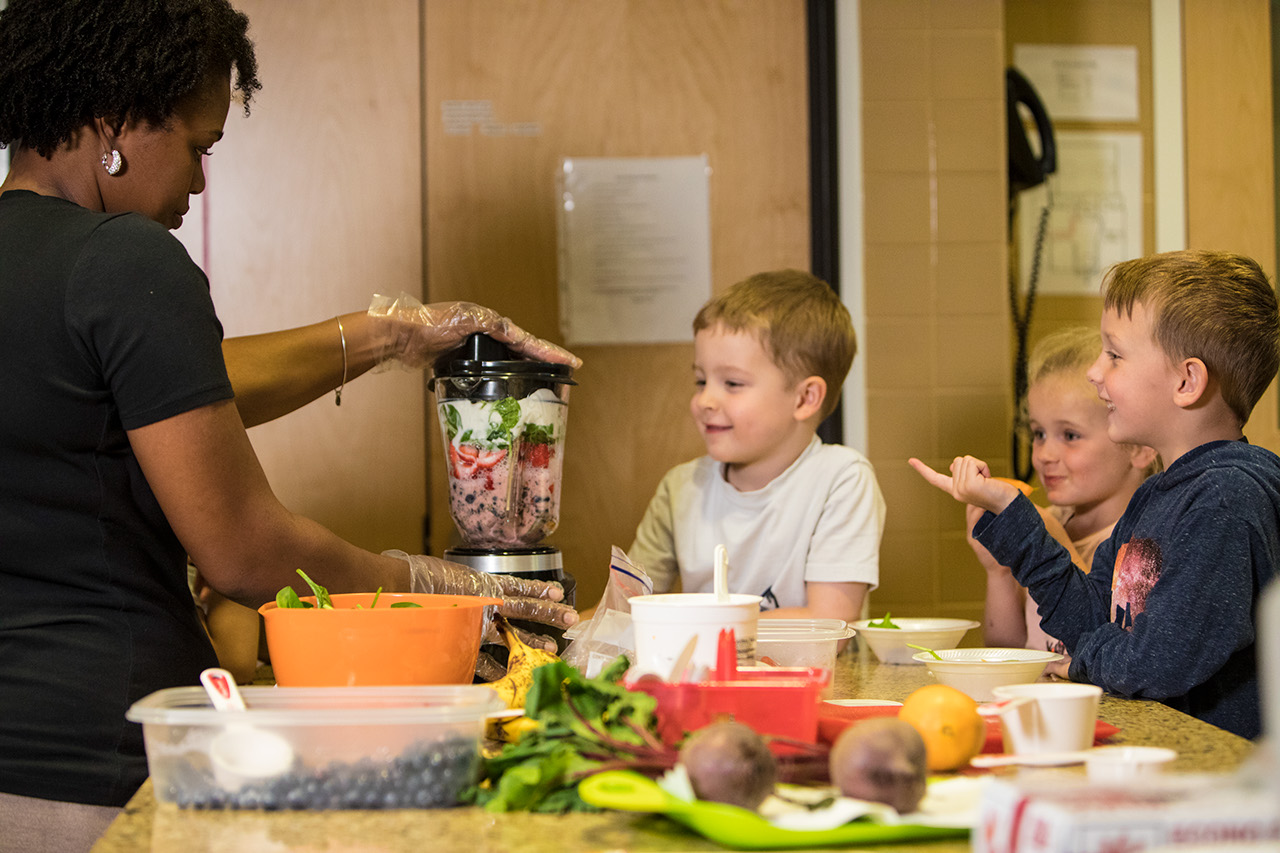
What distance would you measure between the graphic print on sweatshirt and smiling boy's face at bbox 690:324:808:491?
0.69 meters

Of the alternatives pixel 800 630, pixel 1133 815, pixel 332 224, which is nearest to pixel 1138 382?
pixel 800 630

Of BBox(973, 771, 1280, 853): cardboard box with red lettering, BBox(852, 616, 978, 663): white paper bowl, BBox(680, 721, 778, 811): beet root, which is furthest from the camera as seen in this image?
BBox(852, 616, 978, 663): white paper bowl

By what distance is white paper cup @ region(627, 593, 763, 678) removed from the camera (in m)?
0.82

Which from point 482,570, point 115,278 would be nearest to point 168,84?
point 115,278

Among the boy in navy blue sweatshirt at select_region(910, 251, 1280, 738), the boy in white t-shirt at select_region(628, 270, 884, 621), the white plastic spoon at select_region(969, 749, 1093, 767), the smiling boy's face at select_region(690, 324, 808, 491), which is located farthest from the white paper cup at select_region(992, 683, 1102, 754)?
the smiling boy's face at select_region(690, 324, 808, 491)

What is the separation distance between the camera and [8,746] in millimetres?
928

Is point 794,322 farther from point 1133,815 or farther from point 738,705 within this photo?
point 1133,815

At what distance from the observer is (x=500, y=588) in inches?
49.1

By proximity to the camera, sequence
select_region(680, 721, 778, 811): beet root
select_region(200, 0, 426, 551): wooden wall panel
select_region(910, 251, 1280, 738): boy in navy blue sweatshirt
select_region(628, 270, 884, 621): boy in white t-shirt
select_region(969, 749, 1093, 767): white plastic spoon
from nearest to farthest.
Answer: select_region(680, 721, 778, 811): beet root → select_region(969, 749, 1093, 767): white plastic spoon → select_region(910, 251, 1280, 738): boy in navy blue sweatshirt → select_region(628, 270, 884, 621): boy in white t-shirt → select_region(200, 0, 426, 551): wooden wall panel

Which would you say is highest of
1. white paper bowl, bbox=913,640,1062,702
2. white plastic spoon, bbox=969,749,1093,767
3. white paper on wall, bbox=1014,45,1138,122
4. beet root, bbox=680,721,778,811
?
white paper on wall, bbox=1014,45,1138,122

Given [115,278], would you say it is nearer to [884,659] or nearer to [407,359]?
[407,359]

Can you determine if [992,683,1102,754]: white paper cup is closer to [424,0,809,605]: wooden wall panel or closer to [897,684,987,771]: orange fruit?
[897,684,987,771]: orange fruit

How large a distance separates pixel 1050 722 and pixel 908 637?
20.8 inches

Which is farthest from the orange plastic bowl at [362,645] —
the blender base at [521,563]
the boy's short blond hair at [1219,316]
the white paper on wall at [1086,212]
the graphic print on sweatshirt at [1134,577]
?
the white paper on wall at [1086,212]
